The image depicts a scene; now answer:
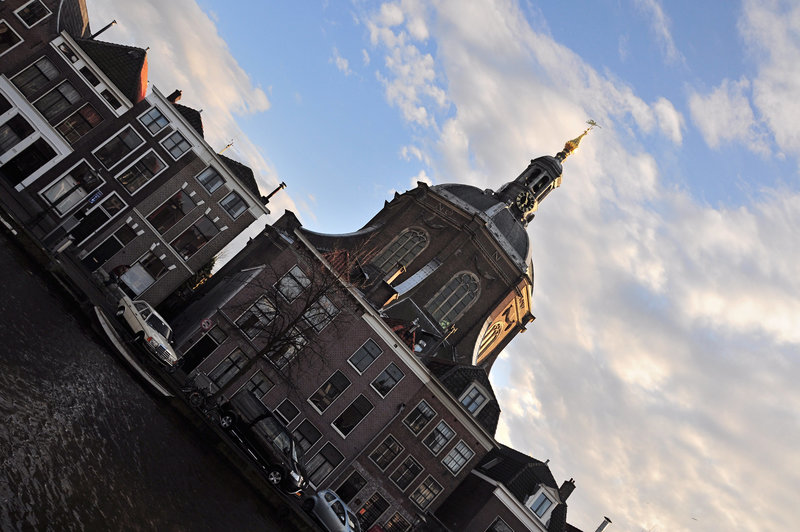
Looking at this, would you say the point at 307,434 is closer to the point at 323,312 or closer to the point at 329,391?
the point at 329,391

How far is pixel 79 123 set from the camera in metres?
39.1

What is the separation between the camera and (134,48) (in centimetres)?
4228

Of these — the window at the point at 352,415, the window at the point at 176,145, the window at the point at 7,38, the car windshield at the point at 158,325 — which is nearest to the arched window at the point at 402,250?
the window at the point at 352,415

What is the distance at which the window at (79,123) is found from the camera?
38656mm

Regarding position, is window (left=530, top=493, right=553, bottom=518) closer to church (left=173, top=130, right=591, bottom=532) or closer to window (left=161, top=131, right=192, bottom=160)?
church (left=173, top=130, right=591, bottom=532)

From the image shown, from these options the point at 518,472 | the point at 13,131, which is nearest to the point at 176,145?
the point at 13,131

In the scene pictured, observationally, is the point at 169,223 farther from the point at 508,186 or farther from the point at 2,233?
the point at 508,186

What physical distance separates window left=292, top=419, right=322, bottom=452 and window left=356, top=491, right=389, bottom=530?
18.6 feet

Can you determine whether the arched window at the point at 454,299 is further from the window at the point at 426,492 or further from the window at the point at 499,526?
the window at the point at 499,526

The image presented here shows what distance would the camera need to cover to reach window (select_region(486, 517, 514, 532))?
3981 centimetres

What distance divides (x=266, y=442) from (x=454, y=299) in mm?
32985

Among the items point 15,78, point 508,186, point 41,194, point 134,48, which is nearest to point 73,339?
point 41,194

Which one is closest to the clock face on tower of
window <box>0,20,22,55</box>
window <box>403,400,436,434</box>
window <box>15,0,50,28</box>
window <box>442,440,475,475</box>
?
window <box>403,400,436,434</box>

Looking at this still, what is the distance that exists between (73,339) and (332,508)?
11.2 metres
